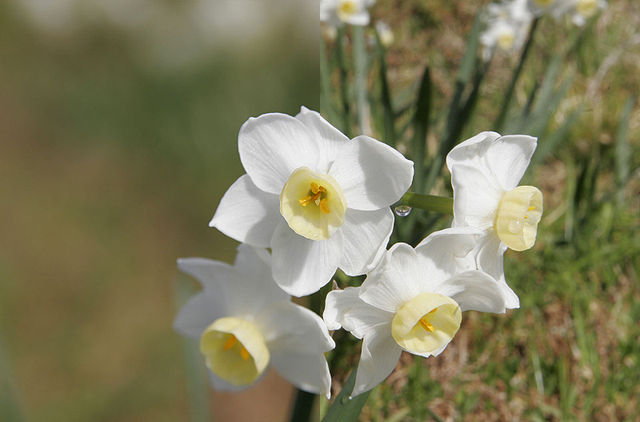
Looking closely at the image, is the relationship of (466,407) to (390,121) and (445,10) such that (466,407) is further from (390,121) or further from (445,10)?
(445,10)

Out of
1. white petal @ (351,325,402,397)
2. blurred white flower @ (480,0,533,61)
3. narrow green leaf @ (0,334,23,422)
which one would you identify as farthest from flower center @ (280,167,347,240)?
blurred white flower @ (480,0,533,61)

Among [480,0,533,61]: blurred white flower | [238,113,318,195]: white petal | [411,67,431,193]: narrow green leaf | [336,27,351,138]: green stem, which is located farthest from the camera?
[480,0,533,61]: blurred white flower

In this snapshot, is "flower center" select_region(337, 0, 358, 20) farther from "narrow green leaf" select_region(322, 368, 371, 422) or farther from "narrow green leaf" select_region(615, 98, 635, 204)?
"narrow green leaf" select_region(322, 368, 371, 422)

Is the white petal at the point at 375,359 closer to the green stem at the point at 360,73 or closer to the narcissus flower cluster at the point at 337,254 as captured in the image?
the narcissus flower cluster at the point at 337,254

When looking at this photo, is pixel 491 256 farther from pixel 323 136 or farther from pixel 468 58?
pixel 468 58

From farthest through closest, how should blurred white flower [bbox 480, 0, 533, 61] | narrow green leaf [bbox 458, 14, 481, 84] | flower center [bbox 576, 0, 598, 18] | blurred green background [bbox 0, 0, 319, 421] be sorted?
blurred white flower [bbox 480, 0, 533, 61] < flower center [bbox 576, 0, 598, 18] < narrow green leaf [bbox 458, 14, 481, 84] < blurred green background [bbox 0, 0, 319, 421]

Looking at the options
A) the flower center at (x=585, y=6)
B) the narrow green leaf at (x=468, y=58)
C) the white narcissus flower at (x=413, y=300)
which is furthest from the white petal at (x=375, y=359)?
the flower center at (x=585, y=6)

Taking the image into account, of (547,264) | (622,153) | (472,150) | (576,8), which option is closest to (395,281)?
(472,150)
